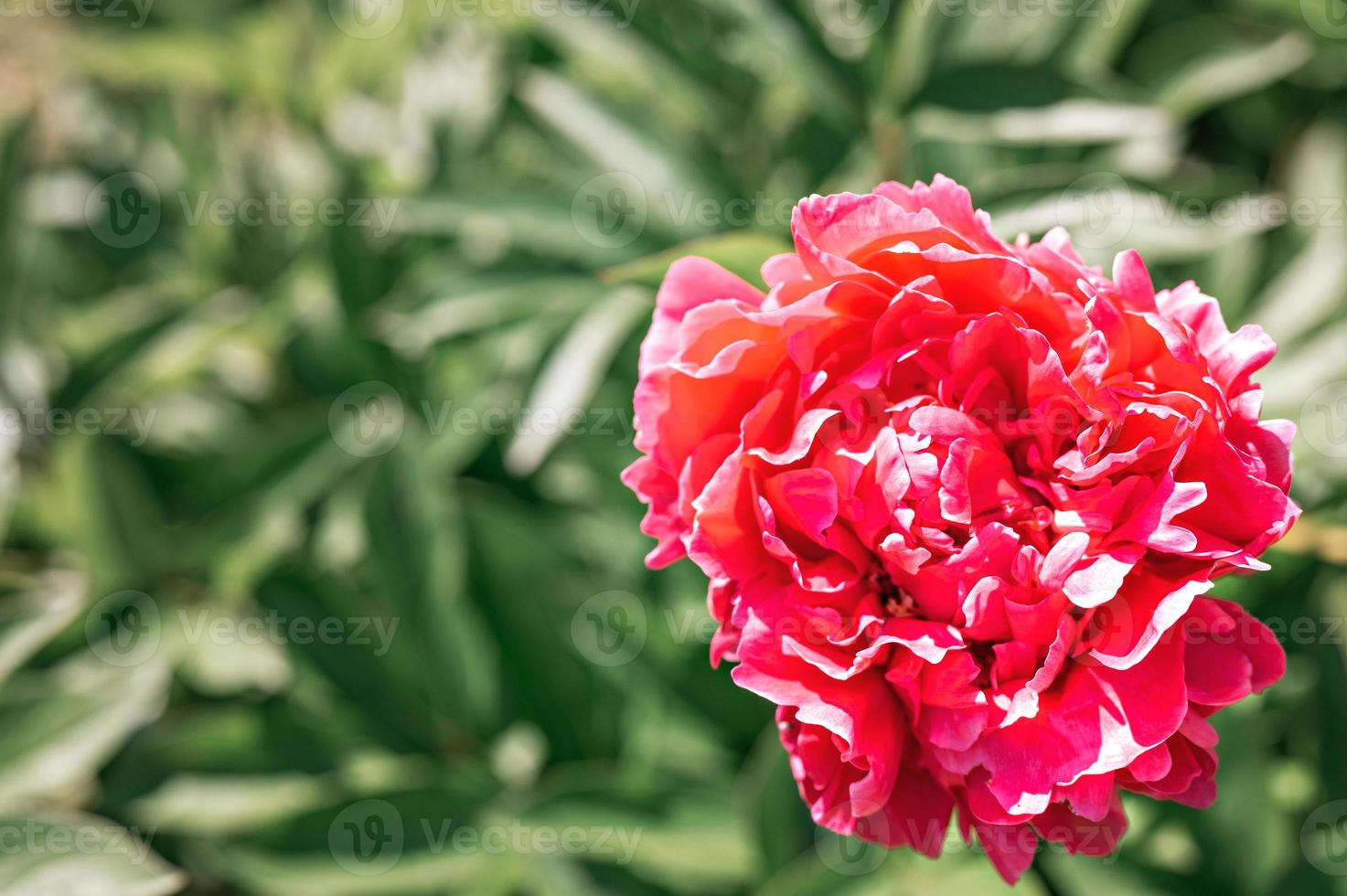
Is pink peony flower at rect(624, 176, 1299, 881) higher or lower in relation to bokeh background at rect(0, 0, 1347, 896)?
higher

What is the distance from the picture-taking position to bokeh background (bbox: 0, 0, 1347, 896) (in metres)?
0.79

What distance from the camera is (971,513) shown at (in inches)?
19.9

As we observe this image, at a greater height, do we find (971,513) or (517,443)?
(971,513)

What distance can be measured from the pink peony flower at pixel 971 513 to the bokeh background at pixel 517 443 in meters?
0.14

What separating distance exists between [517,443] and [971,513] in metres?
0.41

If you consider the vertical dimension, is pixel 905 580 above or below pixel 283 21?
above

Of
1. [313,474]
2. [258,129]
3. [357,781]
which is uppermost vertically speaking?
[258,129]

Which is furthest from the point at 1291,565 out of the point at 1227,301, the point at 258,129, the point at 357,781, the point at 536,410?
the point at 258,129

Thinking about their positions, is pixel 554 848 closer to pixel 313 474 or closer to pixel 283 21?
pixel 313 474

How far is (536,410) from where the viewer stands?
818mm

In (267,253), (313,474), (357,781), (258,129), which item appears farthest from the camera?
(258,129)

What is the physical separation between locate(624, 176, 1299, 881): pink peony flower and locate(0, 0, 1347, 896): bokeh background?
0.14 metres

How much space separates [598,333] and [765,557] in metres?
0.36

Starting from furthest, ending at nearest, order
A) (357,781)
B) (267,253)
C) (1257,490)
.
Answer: (267,253) → (357,781) → (1257,490)
